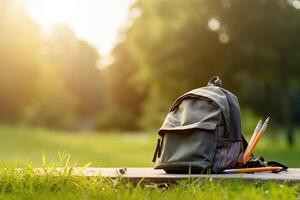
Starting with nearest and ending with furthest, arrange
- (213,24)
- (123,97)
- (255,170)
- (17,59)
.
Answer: (255,170)
(213,24)
(17,59)
(123,97)

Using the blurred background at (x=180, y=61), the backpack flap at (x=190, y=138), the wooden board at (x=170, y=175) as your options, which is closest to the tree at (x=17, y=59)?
the blurred background at (x=180, y=61)

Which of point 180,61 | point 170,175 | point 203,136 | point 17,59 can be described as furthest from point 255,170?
point 17,59

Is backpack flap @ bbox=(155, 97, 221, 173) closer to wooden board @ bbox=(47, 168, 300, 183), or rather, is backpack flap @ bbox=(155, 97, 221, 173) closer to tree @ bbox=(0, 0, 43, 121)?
wooden board @ bbox=(47, 168, 300, 183)

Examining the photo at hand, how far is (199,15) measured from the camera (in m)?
20.3

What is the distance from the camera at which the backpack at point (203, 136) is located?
5.55 meters

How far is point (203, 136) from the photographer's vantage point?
557 centimetres

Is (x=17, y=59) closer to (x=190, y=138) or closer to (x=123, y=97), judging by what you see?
(x=123, y=97)

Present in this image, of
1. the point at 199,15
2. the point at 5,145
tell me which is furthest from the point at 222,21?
the point at 5,145

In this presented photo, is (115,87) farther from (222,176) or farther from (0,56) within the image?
(222,176)

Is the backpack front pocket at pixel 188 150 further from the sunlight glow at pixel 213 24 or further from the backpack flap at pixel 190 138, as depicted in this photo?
the sunlight glow at pixel 213 24

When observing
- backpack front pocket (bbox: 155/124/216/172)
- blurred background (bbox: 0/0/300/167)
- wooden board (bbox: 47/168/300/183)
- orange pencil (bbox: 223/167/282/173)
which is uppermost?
blurred background (bbox: 0/0/300/167)

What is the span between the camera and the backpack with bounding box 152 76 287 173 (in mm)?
5547

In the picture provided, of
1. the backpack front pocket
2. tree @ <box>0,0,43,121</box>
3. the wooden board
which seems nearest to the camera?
the wooden board

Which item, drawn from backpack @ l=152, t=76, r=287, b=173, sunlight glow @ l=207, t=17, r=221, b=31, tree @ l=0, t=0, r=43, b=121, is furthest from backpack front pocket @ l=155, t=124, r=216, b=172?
tree @ l=0, t=0, r=43, b=121
